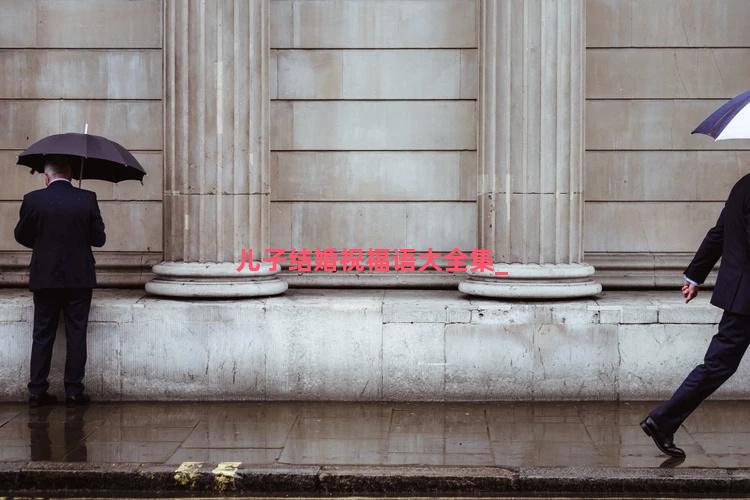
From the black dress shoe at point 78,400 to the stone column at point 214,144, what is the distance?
1.10m

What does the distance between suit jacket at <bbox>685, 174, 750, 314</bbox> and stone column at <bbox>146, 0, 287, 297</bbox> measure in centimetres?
396

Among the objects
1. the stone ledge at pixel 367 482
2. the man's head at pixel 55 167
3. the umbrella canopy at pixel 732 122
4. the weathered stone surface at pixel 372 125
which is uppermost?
the weathered stone surface at pixel 372 125

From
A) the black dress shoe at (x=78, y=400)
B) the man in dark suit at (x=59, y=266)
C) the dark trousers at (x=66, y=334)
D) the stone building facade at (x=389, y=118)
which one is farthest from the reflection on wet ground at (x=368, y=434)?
the stone building facade at (x=389, y=118)

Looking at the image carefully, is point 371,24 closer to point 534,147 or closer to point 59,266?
point 534,147

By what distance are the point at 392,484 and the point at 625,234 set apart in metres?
4.65

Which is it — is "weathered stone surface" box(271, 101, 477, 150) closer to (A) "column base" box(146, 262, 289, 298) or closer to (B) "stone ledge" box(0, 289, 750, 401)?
(A) "column base" box(146, 262, 289, 298)

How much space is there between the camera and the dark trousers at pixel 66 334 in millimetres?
8406

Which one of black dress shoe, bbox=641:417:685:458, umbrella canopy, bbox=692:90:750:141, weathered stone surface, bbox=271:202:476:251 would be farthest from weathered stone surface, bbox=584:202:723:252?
black dress shoe, bbox=641:417:685:458

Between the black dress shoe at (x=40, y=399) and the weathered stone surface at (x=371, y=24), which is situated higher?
the weathered stone surface at (x=371, y=24)

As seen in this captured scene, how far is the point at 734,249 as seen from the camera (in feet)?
21.8

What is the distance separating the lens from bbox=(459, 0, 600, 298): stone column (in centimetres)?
892

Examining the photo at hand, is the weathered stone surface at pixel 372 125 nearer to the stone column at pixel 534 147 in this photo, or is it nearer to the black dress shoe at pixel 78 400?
the stone column at pixel 534 147

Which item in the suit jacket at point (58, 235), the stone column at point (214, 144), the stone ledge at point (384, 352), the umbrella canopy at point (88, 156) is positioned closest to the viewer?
the umbrella canopy at point (88, 156)

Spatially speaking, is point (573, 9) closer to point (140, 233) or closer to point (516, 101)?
point (516, 101)
